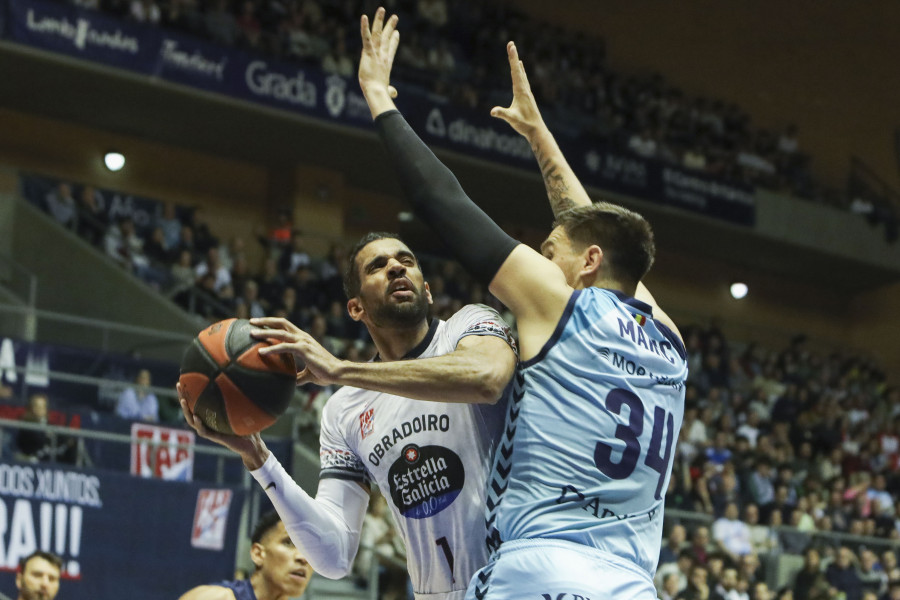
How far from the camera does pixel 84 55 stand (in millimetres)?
17578

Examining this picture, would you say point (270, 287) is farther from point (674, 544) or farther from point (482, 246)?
point (482, 246)

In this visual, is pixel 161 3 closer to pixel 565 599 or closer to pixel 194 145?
pixel 194 145

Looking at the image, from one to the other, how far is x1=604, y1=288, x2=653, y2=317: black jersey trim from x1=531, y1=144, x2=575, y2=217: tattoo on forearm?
94 cm

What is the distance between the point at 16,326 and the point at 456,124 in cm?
840

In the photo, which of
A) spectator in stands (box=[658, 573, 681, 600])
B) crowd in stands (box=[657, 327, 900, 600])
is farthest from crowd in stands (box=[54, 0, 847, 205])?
spectator in stands (box=[658, 573, 681, 600])

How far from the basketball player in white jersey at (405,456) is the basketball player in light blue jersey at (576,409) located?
1.23 ft

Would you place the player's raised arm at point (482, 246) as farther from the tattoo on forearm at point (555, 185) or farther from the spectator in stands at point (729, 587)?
the spectator in stands at point (729, 587)

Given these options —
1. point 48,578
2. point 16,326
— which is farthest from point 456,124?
point 48,578

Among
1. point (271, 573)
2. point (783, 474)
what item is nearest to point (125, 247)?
point (783, 474)

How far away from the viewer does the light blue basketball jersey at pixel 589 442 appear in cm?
360

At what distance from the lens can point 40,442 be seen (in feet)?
36.6

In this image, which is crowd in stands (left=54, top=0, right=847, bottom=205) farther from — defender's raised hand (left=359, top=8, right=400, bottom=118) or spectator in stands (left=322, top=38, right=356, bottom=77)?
defender's raised hand (left=359, top=8, right=400, bottom=118)

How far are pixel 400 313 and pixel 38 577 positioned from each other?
14.0ft

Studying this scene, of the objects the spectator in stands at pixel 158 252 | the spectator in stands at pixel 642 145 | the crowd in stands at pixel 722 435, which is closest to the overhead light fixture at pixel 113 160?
the crowd in stands at pixel 722 435
